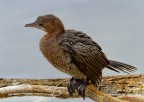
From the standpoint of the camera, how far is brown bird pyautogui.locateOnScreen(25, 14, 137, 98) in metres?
3.50

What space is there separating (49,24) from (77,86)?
633mm

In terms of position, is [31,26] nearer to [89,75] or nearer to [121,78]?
[89,75]

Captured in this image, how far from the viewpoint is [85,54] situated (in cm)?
355

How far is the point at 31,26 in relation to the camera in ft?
11.4

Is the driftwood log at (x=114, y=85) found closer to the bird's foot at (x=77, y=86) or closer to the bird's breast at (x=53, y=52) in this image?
the bird's foot at (x=77, y=86)

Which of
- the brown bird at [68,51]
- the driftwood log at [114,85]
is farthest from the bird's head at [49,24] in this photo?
the driftwood log at [114,85]

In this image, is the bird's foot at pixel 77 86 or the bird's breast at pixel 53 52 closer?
the bird's breast at pixel 53 52

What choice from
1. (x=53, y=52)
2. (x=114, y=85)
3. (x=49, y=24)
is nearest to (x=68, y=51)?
(x=53, y=52)

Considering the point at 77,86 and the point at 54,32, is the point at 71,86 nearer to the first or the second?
the point at 77,86

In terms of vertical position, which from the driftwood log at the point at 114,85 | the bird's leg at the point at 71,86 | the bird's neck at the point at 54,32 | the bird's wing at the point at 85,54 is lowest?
the driftwood log at the point at 114,85

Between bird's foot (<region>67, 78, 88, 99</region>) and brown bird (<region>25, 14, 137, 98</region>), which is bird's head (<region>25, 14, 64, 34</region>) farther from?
bird's foot (<region>67, 78, 88, 99</region>)

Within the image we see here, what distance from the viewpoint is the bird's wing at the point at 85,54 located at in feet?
11.5

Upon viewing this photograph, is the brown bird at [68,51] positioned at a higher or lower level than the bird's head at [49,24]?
lower

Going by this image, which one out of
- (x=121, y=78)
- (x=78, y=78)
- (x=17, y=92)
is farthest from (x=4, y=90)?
(x=121, y=78)
